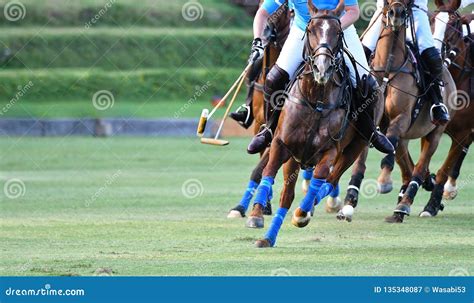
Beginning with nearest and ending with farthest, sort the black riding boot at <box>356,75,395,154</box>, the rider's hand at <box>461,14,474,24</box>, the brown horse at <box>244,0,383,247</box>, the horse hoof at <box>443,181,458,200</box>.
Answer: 1. the brown horse at <box>244,0,383,247</box>
2. the black riding boot at <box>356,75,395,154</box>
3. the rider's hand at <box>461,14,474,24</box>
4. the horse hoof at <box>443,181,458,200</box>

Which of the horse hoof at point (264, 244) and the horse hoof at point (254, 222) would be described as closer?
the horse hoof at point (264, 244)

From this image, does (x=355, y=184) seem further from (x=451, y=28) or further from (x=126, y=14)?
(x=126, y=14)

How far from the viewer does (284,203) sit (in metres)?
14.5

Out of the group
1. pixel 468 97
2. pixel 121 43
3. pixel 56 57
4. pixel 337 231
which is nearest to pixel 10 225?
pixel 337 231

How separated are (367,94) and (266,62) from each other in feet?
6.62

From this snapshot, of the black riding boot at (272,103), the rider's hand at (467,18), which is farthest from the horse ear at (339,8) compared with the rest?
the rider's hand at (467,18)

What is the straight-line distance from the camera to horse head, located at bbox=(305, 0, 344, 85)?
45.8 ft

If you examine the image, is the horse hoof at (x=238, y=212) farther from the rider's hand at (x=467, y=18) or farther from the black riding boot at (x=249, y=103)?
the rider's hand at (x=467, y=18)

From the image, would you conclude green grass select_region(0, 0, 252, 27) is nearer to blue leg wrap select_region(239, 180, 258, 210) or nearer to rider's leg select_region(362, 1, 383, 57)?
rider's leg select_region(362, 1, 383, 57)

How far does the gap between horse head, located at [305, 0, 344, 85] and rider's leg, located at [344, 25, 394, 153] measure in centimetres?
118

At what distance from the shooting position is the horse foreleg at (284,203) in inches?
570

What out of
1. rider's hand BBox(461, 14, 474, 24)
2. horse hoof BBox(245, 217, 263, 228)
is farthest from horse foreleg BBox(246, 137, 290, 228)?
rider's hand BBox(461, 14, 474, 24)

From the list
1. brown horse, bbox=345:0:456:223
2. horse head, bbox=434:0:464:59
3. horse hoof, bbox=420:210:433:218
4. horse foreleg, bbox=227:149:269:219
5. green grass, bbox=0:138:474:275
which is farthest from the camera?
horse head, bbox=434:0:464:59
